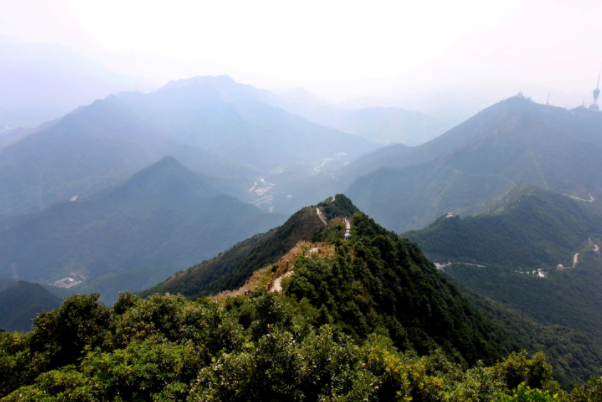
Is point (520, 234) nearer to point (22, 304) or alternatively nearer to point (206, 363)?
point (206, 363)

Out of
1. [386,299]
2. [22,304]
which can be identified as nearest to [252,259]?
[386,299]

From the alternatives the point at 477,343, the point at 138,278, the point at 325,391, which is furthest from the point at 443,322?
the point at 138,278

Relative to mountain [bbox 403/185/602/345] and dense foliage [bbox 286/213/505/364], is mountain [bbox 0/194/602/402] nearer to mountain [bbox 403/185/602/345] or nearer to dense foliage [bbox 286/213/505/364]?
dense foliage [bbox 286/213/505/364]

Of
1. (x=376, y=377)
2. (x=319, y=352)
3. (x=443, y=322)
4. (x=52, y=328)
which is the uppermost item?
(x=52, y=328)

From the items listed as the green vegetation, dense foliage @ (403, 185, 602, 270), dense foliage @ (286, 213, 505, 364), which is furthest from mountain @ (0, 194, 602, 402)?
dense foliage @ (403, 185, 602, 270)

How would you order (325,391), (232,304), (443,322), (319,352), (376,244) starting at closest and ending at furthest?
(325,391)
(319,352)
(232,304)
(443,322)
(376,244)

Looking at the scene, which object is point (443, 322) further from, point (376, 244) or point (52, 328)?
point (52, 328)

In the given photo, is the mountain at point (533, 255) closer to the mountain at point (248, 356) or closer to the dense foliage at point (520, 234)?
the dense foliage at point (520, 234)

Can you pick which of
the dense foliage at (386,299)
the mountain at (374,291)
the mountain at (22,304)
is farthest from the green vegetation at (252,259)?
the mountain at (22,304)
